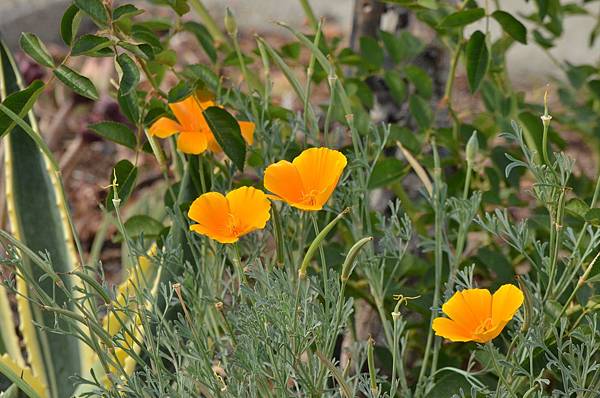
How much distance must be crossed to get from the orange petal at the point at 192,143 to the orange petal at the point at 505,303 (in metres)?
0.40

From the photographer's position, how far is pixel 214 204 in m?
1.04

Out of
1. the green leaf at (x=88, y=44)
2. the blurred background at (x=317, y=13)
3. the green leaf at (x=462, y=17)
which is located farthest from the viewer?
the blurred background at (x=317, y=13)

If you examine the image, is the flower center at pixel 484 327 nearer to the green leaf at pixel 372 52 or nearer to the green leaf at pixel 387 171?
the green leaf at pixel 387 171

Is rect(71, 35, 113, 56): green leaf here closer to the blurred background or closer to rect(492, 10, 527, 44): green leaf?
rect(492, 10, 527, 44): green leaf

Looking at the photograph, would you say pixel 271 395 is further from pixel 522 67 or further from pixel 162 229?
pixel 522 67

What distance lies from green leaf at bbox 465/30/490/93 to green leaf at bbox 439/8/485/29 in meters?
0.02

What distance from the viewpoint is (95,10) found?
3.75 feet

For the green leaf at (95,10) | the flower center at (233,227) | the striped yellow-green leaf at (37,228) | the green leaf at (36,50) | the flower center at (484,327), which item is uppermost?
the green leaf at (95,10)

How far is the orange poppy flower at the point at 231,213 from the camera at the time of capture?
1009mm

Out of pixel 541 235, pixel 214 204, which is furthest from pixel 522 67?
pixel 214 204

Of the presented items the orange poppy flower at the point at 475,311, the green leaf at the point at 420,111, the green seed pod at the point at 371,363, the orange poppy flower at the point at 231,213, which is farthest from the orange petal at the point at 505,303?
the green leaf at the point at 420,111

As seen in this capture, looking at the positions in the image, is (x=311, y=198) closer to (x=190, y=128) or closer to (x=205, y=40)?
(x=190, y=128)

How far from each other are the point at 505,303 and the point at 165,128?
1.56ft

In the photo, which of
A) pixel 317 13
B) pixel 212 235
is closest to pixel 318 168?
pixel 212 235
